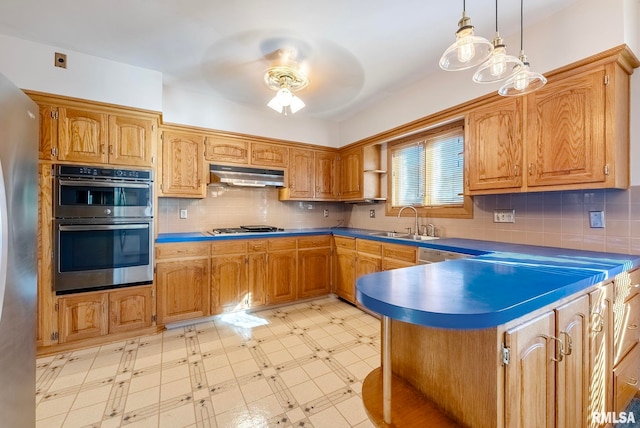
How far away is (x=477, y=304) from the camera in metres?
0.81

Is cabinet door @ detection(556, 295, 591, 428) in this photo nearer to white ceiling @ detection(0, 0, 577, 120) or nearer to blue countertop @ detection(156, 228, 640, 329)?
blue countertop @ detection(156, 228, 640, 329)

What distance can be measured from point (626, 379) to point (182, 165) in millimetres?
4060

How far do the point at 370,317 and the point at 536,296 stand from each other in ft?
7.99

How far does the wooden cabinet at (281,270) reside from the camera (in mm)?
3357

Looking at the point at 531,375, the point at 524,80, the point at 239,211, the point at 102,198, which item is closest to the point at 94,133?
the point at 102,198

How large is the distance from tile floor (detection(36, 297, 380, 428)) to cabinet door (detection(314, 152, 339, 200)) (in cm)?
196

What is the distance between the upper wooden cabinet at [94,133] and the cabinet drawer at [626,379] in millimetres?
3841

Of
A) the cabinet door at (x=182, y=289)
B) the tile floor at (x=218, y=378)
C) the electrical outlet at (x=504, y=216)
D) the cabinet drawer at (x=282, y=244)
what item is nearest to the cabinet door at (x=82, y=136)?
the cabinet door at (x=182, y=289)

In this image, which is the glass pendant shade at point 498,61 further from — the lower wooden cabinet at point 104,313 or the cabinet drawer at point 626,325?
the lower wooden cabinet at point 104,313

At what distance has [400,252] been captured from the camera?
276 centimetres

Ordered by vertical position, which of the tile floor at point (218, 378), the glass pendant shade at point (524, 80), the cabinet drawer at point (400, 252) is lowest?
the tile floor at point (218, 378)

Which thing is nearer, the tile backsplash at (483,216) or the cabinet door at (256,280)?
the tile backsplash at (483,216)

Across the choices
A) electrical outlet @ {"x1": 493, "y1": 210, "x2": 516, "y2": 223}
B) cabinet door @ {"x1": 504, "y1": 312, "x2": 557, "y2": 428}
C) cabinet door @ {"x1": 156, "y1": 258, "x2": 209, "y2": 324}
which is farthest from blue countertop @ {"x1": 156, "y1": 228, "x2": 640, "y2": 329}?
cabinet door @ {"x1": 156, "y1": 258, "x2": 209, "y2": 324}

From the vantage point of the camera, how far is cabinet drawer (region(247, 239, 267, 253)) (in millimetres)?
3234
